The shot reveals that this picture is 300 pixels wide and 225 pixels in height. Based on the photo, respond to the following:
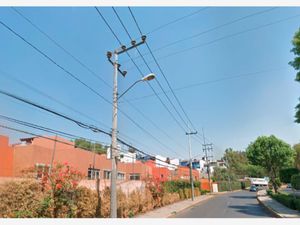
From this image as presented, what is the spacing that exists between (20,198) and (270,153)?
29.3 m

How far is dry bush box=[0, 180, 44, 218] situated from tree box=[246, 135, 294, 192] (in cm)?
2769

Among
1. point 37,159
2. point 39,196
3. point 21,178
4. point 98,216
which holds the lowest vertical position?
point 98,216

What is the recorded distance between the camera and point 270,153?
31.2m

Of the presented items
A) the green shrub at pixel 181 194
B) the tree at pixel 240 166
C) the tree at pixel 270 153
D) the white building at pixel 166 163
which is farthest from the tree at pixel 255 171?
the green shrub at pixel 181 194

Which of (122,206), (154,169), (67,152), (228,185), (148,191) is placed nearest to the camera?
(122,206)

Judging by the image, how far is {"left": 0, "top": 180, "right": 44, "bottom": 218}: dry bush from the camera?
8.93 m

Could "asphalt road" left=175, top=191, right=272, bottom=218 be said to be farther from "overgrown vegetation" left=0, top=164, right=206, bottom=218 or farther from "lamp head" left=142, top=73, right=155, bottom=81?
"lamp head" left=142, top=73, right=155, bottom=81

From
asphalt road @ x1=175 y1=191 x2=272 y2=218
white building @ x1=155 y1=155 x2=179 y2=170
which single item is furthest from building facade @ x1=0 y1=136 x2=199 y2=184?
asphalt road @ x1=175 y1=191 x2=272 y2=218

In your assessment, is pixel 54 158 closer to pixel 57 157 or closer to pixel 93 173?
pixel 57 157

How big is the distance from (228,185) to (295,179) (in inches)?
1622

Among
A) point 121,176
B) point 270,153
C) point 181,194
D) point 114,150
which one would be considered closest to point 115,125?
point 114,150

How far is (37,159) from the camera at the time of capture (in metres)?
22.7
